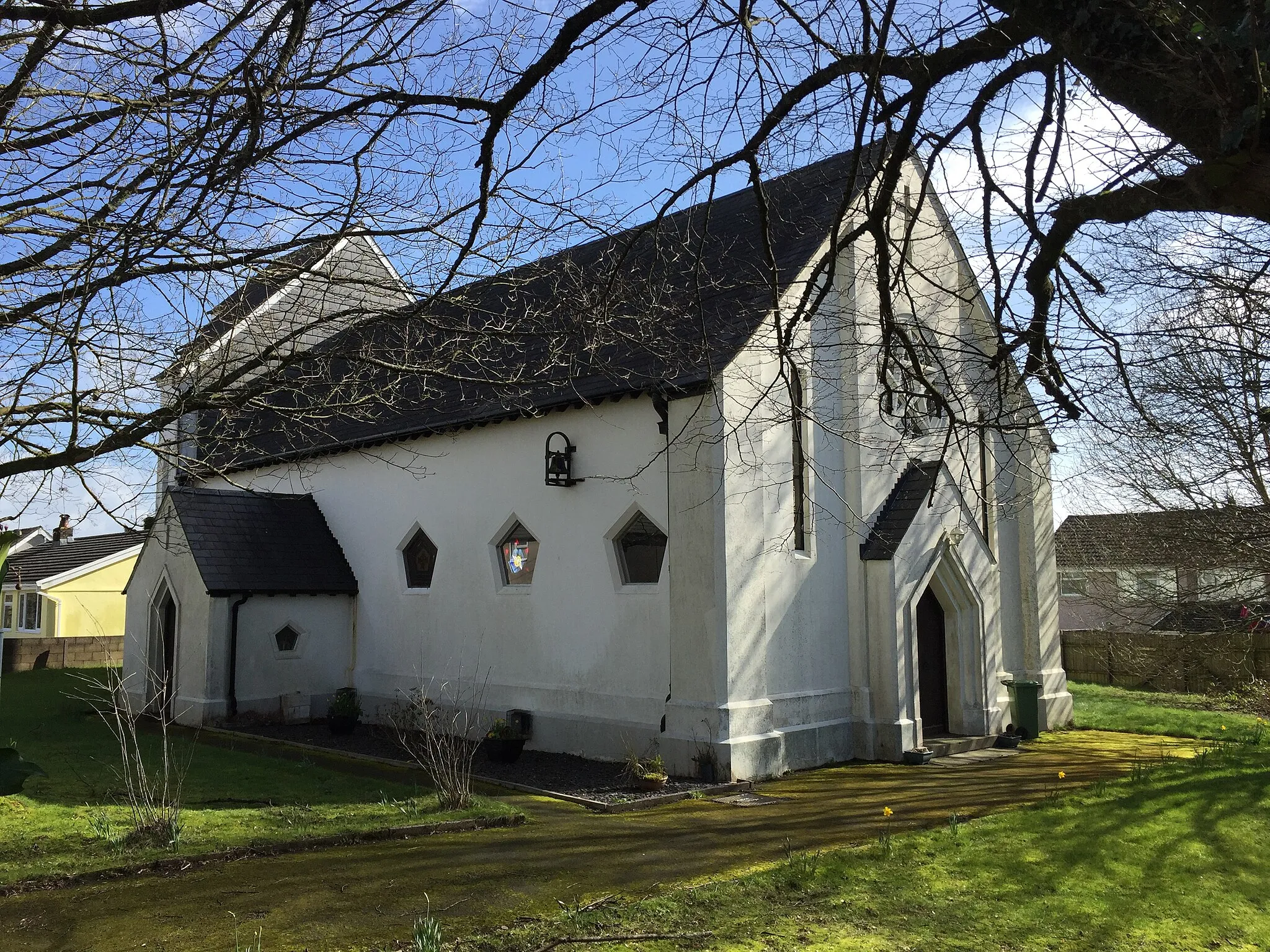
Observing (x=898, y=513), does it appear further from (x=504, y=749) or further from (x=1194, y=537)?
(x=1194, y=537)

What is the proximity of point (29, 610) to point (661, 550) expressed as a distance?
3406 cm

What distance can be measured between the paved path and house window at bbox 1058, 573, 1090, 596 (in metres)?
11.9

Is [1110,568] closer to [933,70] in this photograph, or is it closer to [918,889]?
[918,889]

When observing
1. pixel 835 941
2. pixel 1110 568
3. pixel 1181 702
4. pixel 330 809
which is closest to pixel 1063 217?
pixel 835 941

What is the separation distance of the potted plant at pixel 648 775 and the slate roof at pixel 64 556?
95.6 ft

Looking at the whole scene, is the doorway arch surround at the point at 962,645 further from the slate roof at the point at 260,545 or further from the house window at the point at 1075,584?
the slate roof at the point at 260,545

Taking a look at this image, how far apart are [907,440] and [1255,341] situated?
242 inches

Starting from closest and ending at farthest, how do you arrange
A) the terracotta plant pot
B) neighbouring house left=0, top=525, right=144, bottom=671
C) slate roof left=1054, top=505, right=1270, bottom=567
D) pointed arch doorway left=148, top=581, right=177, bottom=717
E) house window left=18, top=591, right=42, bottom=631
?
the terracotta plant pot < slate roof left=1054, top=505, right=1270, bottom=567 < pointed arch doorway left=148, top=581, right=177, bottom=717 < neighbouring house left=0, top=525, right=144, bottom=671 < house window left=18, top=591, right=42, bottom=631

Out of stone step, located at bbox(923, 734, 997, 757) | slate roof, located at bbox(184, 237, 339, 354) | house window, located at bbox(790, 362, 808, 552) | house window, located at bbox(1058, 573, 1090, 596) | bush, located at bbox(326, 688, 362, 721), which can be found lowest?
stone step, located at bbox(923, 734, 997, 757)

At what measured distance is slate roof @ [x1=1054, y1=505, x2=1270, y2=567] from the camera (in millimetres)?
16094

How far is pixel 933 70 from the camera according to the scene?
5.05 meters

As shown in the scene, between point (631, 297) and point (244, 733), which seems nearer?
point (631, 297)

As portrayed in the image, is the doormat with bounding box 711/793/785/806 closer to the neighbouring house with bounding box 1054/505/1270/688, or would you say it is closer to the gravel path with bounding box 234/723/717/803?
the gravel path with bounding box 234/723/717/803

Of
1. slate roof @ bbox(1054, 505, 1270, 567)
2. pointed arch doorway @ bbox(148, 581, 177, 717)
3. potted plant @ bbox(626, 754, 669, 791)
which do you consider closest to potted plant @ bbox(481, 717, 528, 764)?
potted plant @ bbox(626, 754, 669, 791)
